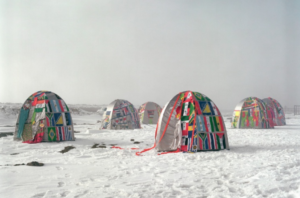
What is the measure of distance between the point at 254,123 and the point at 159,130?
12.1 meters

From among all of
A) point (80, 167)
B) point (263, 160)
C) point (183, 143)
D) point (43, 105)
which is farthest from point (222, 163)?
point (43, 105)

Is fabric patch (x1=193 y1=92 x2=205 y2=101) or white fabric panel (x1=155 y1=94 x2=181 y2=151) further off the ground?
fabric patch (x1=193 y1=92 x2=205 y2=101)

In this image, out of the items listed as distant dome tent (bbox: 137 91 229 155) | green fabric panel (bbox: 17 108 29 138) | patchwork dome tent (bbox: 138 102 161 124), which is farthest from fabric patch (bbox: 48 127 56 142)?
patchwork dome tent (bbox: 138 102 161 124)

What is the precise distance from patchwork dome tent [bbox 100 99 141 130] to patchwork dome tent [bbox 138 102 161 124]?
695 centimetres

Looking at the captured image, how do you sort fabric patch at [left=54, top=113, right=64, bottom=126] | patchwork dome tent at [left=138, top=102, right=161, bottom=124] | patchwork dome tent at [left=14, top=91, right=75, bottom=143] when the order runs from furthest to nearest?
patchwork dome tent at [left=138, top=102, right=161, bottom=124]
fabric patch at [left=54, top=113, right=64, bottom=126]
patchwork dome tent at [left=14, top=91, right=75, bottom=143]

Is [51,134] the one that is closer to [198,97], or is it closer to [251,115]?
[198,97]

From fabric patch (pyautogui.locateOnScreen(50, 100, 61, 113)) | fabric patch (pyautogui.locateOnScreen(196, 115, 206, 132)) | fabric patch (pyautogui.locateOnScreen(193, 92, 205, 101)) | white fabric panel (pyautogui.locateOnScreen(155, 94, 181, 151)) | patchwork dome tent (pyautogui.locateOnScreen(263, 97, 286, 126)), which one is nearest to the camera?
fabric patch (pyautogui.locateOnScreen(196, 115, 206, 132))

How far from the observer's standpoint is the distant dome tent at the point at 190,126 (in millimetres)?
9313

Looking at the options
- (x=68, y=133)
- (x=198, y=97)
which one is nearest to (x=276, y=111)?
(x=198, y=97)

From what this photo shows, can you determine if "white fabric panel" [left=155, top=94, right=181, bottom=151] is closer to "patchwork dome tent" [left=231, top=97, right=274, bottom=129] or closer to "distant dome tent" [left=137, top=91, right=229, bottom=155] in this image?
"distant dome tent" [left=137, top=91, right=229, bottom=155]

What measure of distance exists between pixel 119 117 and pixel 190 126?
10.1m

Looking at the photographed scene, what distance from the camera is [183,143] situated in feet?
31.0

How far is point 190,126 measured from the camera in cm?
948

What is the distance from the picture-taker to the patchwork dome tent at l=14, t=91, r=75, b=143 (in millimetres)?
Result: 11477
